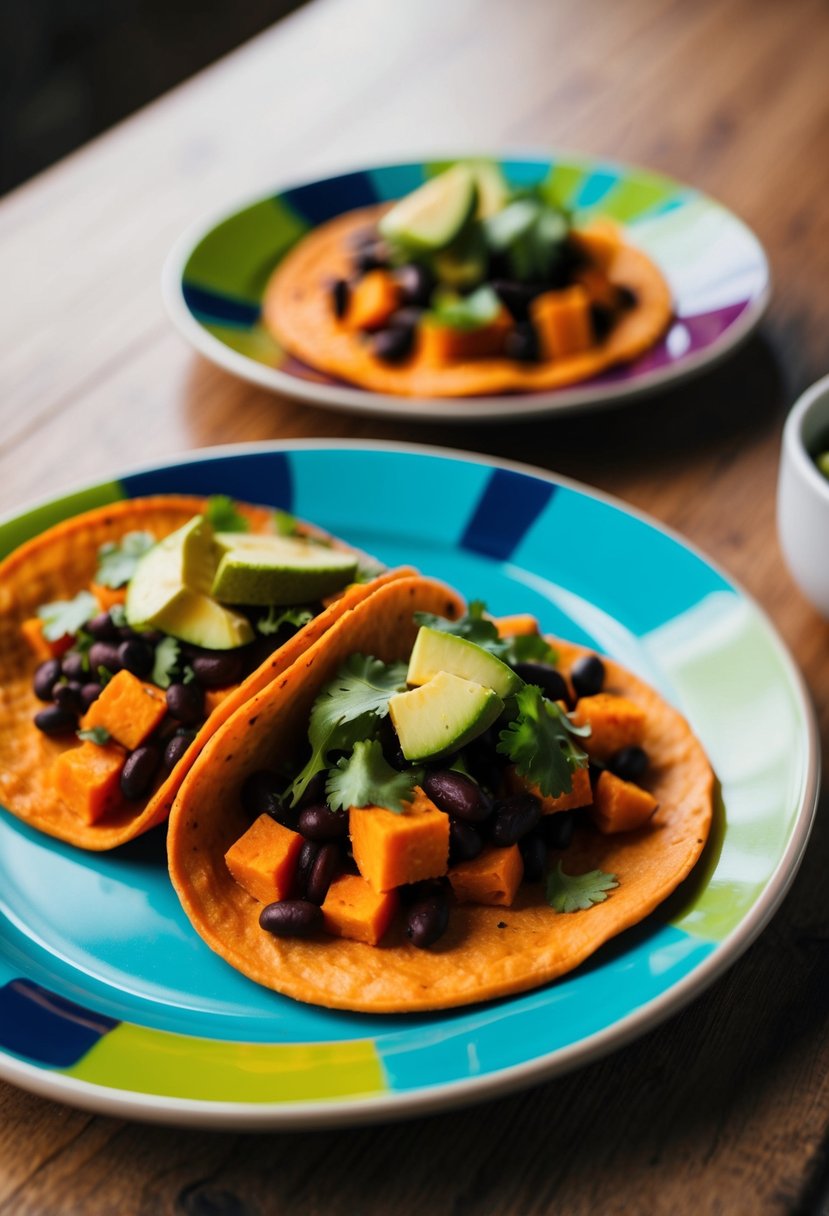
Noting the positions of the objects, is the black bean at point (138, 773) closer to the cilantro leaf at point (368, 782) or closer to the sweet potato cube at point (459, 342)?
the cilantro leaf at point (368, 782)

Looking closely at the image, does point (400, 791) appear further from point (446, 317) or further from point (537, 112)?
point (537, 112)

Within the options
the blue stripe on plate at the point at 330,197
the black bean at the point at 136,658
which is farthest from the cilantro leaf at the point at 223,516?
the blue stripe on plate at the point at 330,197

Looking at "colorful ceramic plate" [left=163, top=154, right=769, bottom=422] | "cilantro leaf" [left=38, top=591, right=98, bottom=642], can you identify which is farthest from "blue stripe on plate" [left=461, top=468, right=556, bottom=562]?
"cilantro leaf" [left=38, top=591, right=98, bottom=642]

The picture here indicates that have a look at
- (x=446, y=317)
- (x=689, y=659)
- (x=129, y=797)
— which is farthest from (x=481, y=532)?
(x=129, y=797)

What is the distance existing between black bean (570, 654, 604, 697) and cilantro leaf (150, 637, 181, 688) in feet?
2.49

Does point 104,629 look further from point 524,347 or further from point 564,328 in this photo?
point 564,328

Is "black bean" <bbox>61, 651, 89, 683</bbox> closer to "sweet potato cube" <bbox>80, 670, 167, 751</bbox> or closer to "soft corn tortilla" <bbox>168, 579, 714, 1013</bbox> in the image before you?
"sweet potato cube" <bbox>80, 670, 167, 751</bbox>

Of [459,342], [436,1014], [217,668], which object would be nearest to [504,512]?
[459,342]

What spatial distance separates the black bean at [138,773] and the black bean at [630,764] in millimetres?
835

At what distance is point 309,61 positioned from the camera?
17.3 feet

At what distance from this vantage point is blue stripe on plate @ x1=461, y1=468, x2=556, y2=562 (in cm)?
283

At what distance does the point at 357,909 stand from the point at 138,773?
0.51m

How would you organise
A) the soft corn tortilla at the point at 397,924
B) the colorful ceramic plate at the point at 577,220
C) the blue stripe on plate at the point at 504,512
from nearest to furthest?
1. the soft corn tortilla at the point at 397,924
2. the blue stripe on plate at the point at 504,512
3. the colorful ceramic plate at the point at 577,220

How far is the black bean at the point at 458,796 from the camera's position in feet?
6.66
